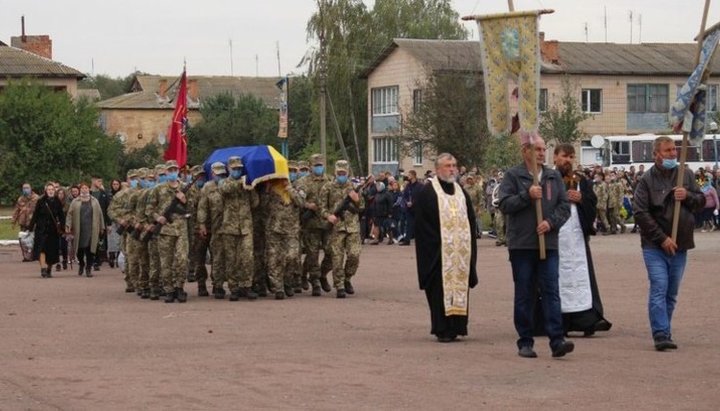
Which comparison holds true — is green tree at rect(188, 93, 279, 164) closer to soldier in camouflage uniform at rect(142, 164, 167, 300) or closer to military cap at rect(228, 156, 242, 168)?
soldier in camouflage uniform at rect(142, 164, 167, 300)

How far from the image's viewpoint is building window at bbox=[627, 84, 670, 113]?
247 ft

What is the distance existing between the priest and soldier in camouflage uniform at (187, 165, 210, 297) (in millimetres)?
6385

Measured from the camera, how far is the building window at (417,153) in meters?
64.0

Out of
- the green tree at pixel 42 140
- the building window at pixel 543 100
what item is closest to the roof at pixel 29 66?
the green tree at pixel 42 140

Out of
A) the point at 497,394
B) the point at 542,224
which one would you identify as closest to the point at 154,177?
the point at 542,224

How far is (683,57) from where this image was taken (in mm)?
77438

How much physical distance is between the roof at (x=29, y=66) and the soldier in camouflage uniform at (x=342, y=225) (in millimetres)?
65210

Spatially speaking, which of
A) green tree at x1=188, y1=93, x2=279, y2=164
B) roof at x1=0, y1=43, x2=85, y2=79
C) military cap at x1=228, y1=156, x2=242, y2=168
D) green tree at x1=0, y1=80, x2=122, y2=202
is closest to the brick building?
green tree at x1=188, y1=93, x2=279, y2=164

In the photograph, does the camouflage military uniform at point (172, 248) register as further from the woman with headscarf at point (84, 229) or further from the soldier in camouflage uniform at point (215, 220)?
the woman with headscarf at point (84, 229)

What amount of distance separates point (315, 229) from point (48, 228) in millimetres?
8353

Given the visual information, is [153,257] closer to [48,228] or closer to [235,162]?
[235,162]

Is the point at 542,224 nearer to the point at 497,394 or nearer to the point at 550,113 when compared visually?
the point at 497,394

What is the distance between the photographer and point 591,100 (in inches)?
2928

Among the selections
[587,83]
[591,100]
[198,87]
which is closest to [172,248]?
[587,83]
